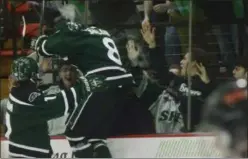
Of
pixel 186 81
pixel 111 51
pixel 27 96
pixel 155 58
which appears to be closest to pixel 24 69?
pixel 27 96

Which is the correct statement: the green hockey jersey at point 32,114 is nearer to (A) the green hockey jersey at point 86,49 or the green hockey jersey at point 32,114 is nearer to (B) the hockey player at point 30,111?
(B) the hockey player at point 30,111

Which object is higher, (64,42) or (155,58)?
(64,42)

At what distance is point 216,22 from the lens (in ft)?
17.6

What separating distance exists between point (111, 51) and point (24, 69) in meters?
0.53

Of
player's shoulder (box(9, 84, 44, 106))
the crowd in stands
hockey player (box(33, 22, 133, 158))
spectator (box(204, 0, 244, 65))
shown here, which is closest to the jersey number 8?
hockey player (box(33, 22, 133, 158))

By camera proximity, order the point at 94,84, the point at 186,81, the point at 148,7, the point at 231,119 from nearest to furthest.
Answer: the point at 231,119 < the point at 94,84 < the point at 186,81 < the point at 148,7

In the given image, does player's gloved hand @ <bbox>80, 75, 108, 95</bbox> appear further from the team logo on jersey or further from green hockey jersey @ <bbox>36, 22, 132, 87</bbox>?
the team logo on jersey

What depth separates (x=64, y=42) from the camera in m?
5.14

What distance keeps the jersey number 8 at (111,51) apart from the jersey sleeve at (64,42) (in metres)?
0.15

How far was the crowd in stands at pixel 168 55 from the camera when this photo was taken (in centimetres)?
527

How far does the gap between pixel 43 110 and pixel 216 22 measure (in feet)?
3.97

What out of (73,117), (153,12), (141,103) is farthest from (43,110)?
(153,12)

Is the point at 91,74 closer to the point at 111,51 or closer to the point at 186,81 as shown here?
the point at 111,51

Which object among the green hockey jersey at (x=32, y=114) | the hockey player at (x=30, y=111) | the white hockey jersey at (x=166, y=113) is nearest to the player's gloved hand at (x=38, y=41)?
the hockey player at (x=30, y=111)
